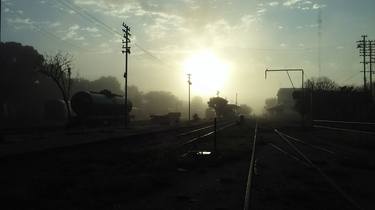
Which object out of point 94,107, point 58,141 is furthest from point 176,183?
point 94,107

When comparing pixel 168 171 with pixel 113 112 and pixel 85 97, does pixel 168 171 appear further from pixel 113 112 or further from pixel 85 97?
pixel 113 112

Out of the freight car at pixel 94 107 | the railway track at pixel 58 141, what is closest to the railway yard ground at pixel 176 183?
the railway track at pixel 58 141

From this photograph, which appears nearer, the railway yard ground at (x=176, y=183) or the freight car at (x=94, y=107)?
the railway yard ground at (x=176, y=183)

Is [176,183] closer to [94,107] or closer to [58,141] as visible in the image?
[58,141]

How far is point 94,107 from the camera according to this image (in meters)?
46.8

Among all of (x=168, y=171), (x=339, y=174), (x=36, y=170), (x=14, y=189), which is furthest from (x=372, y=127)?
(x=14, y=189)

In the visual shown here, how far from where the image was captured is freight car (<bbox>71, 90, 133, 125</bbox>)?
46531 mm

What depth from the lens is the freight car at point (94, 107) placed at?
46531mm

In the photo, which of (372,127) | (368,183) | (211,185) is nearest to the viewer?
(211,185)

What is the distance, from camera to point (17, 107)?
3219 inches

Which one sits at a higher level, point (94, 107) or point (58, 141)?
point (94, 107)

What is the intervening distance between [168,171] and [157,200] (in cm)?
448

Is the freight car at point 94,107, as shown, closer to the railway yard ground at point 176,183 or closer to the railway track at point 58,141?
the railway track at point 58,141

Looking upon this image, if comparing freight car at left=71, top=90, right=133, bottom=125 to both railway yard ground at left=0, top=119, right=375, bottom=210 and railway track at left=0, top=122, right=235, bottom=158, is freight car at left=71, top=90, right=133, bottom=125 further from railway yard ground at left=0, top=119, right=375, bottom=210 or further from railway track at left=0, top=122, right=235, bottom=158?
railway yard ground at left=0, top=119, right=375, bottom=210
